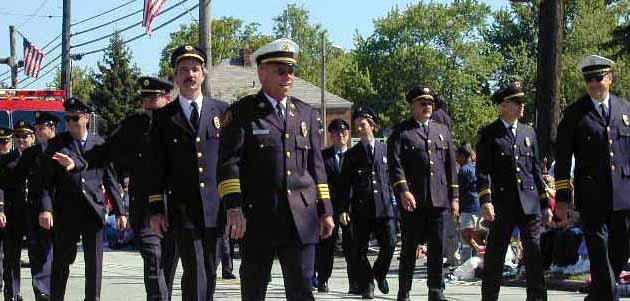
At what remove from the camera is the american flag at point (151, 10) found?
2862cm

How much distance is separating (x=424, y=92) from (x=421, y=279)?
16.0 feet

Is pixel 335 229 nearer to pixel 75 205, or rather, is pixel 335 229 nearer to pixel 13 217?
pixel 13 217

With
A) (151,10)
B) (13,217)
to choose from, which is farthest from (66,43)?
(13,217)

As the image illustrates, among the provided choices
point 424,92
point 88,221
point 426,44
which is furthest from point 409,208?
point 426,44

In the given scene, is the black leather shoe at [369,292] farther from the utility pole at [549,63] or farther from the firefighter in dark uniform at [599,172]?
the utility pole at [549,63]

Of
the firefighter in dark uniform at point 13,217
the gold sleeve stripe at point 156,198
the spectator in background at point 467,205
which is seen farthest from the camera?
the spectator in background at point 467,205

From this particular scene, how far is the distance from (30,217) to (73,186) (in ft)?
7.09

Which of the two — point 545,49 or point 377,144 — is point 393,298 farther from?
point 545,49

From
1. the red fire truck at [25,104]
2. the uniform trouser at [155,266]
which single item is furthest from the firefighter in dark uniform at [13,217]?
the red fire truck at [25,104]

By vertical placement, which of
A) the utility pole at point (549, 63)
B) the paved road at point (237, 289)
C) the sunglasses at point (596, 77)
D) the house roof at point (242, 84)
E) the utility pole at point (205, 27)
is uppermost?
the house roof at point (242, 84)

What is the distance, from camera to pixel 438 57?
9719 centimetres

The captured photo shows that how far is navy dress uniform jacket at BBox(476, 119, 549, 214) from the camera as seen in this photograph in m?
10.2

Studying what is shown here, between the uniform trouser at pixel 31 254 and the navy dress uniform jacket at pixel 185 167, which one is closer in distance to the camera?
the navy dress uniform jacket at pixel 185 167

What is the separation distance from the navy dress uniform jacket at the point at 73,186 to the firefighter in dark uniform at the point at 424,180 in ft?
8.95
